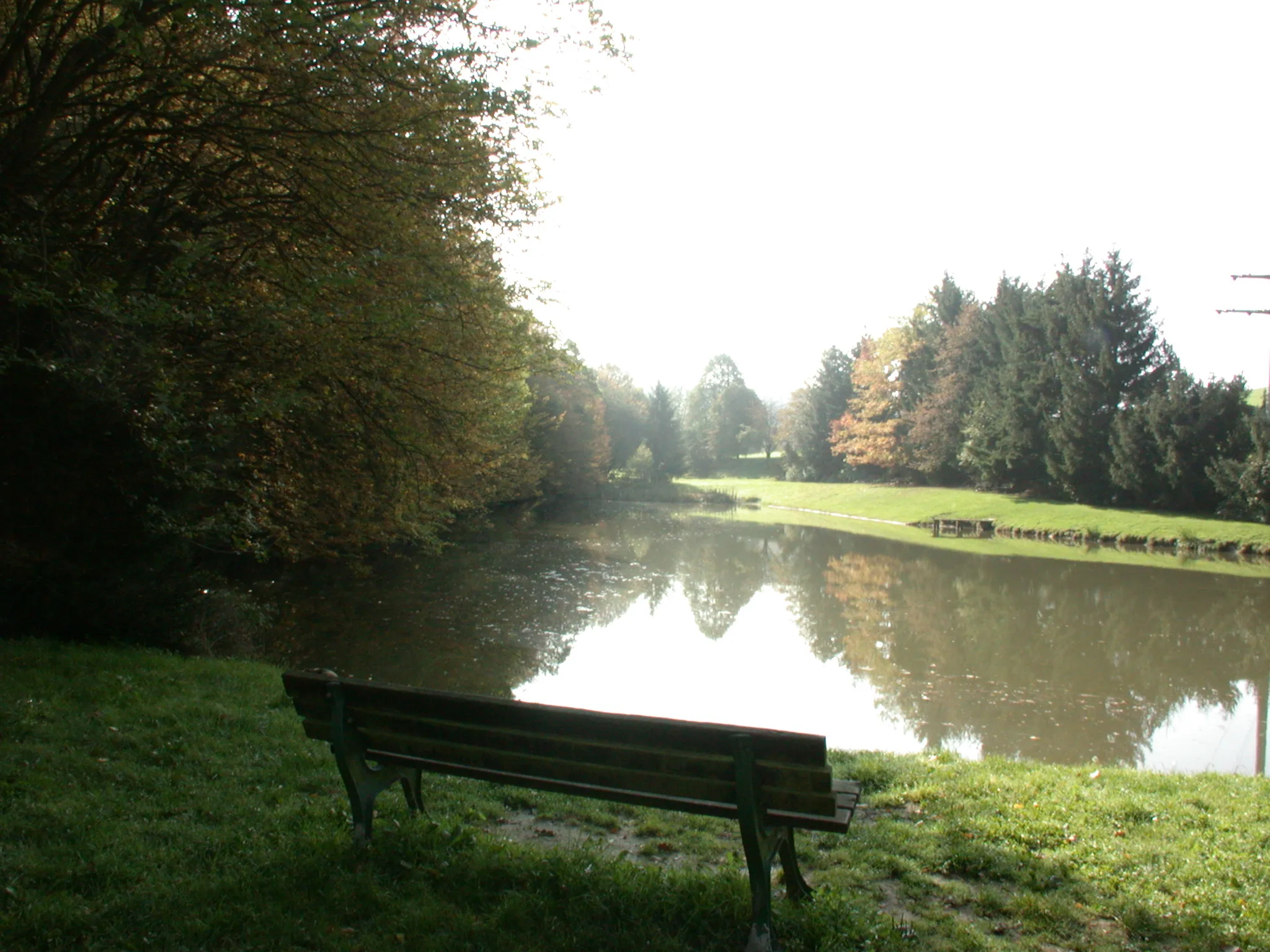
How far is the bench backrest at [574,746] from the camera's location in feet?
10.2

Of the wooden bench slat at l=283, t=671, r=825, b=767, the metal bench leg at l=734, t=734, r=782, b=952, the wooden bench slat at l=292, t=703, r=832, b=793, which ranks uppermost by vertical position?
the wooden bench slat at l=283, t=671, r=825, b=767

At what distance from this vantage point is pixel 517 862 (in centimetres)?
370

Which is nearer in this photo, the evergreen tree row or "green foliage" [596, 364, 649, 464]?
the evergreen tree row

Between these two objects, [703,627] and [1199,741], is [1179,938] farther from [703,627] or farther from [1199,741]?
[703,627]

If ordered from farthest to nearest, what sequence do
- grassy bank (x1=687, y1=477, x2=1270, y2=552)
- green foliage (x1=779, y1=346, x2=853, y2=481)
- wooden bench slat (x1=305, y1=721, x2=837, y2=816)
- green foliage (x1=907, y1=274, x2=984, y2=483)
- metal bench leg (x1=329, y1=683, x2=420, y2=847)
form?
green foliage (x1=779, y1=346, x2=853, y2=481)
green foliage (x1=907, y1=274, x2=984, y2=483)
grassy bank (x1=687, y1=477, x2=1270, y2=552)
metal bench leg (x1=329, y1=683, x2=420, y2=847)
wooden bench slat (x1=305, y1=721, x2=837, y2=816)

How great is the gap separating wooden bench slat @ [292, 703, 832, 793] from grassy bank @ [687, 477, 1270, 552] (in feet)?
103

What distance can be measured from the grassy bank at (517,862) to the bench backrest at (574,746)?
A: 40 centimetres

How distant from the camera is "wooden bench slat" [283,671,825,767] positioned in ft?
10.1

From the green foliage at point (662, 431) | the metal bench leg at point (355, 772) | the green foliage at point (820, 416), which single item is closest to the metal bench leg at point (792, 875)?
the metal bench leg at point (355, 772)

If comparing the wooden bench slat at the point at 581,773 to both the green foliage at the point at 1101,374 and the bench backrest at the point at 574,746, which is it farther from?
the green foliage at the point at 1101,374

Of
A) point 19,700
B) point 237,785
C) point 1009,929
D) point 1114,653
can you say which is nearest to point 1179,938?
point 1009,929

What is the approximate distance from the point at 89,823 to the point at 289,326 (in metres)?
5.17

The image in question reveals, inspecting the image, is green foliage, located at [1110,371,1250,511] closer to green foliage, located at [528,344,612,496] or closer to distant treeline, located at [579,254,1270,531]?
distant treeline, located at [579,254,1270,531]

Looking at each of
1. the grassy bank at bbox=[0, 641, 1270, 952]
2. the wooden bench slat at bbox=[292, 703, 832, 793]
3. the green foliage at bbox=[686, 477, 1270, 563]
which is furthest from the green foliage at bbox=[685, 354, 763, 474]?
the wooden bench slat at bbox=[292, 703, 832, 793]
